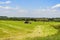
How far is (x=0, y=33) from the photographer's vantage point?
4825 centimetres

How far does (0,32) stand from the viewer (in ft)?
161

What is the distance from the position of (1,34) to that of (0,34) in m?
0.29

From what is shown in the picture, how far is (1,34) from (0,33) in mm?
830

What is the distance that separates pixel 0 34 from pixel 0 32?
168 centimetres

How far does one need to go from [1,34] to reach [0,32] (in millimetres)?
1631

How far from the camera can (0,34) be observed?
47.4m

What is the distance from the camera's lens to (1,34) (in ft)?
156
